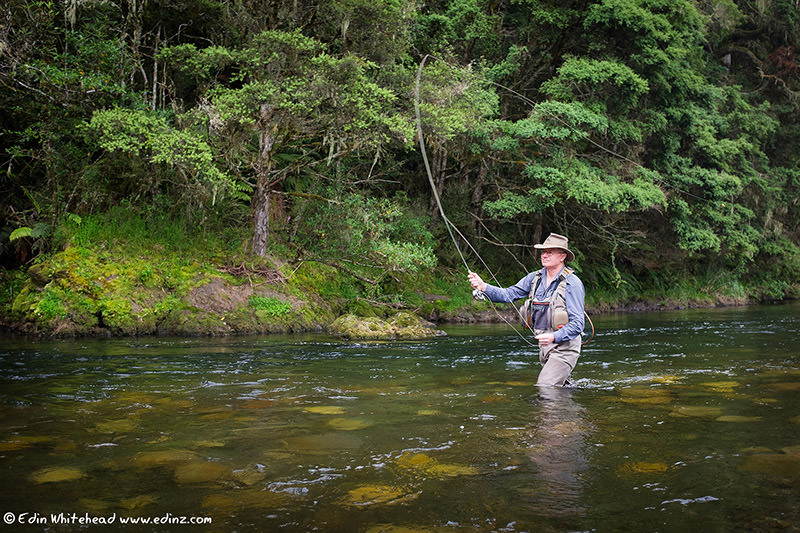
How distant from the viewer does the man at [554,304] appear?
655cm

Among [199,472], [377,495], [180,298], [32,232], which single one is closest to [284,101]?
[180,298]

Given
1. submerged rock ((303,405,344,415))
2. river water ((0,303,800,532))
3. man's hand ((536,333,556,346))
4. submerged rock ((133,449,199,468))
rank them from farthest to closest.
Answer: man's hand ((536,333,556,346)), submerged rock ((303,405,344,415)), submerged rock ((133,449,199,468)), river water ((0,303,800,532))

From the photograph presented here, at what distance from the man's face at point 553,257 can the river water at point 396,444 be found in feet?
4.11

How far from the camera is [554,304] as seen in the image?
668 cm

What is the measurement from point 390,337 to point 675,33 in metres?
11.7

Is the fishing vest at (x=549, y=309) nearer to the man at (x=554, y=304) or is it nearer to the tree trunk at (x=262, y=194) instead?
the man at (x=554, y=304)

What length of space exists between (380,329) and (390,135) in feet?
14.4

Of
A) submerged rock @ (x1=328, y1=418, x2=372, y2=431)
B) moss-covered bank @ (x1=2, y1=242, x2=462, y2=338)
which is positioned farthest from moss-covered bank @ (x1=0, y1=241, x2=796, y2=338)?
submerged rock @ (x1=328, y1=418, x2=372, y2=431)

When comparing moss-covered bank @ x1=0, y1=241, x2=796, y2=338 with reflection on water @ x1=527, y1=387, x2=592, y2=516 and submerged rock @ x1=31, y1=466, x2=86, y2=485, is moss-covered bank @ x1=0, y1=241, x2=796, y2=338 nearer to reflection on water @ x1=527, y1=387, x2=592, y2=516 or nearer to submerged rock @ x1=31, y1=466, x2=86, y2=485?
reflection on water @ x1=527, y1=387, x2=592, y2=516

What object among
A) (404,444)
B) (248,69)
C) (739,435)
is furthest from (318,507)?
(248,69)

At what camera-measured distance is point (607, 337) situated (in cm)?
1279

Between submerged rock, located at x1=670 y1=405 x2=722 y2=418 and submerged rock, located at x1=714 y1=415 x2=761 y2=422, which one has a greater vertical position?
submerged rock, located at x1=714 y1=415 x2=761 y2=422

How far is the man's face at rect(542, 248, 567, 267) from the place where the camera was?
6.60 meters

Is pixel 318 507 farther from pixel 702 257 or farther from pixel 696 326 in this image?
pixel 702 257
